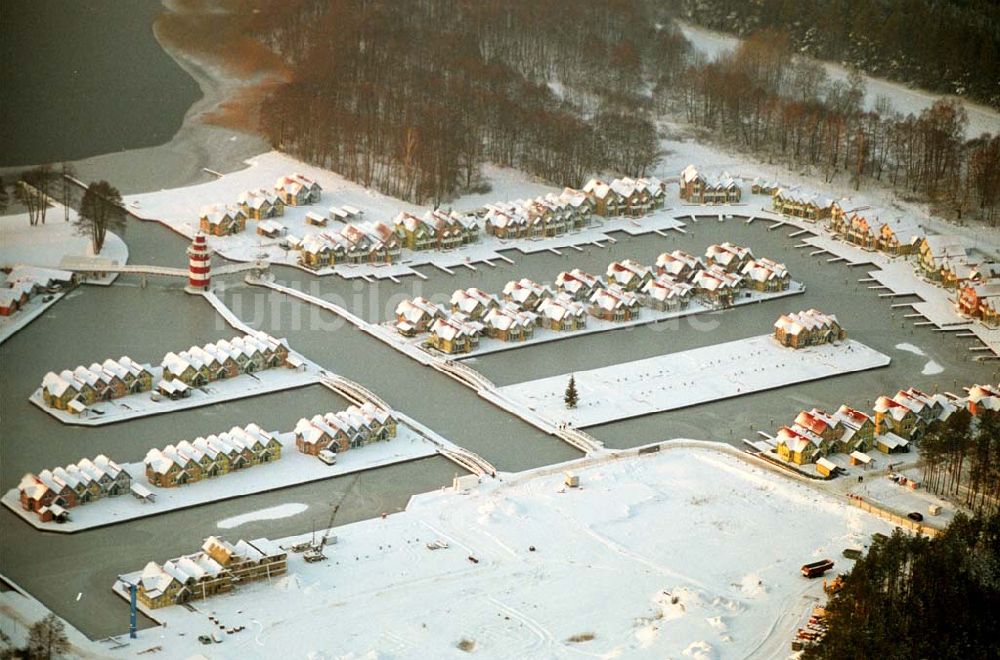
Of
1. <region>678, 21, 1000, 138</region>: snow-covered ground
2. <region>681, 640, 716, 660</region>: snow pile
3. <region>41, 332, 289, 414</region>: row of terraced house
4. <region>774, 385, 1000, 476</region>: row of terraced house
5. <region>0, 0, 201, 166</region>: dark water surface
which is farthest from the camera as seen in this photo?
<region>678, 21, 1000, 138</region>: snow-covered ground

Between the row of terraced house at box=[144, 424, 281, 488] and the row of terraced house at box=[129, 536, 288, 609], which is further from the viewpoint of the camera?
the row of terraced house at box=[144, 424, 281, 488]

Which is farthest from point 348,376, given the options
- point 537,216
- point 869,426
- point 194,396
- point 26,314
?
point 869,426

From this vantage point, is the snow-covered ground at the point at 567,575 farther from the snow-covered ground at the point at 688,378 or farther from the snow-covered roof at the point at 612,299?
the snow-covered roof at the point at 612,299

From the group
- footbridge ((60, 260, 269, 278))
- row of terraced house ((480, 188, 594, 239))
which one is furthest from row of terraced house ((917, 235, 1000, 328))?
footbridge ((60, 260, 269, 278))

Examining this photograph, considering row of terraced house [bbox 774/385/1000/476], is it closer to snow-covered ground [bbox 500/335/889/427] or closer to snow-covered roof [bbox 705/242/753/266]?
snow-covered ground [bbox 500/335/889/427]

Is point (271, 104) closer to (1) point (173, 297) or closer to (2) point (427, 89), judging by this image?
(2) point (427, 89)

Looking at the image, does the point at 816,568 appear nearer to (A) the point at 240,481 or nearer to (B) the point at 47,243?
(A) the point at 240,481
